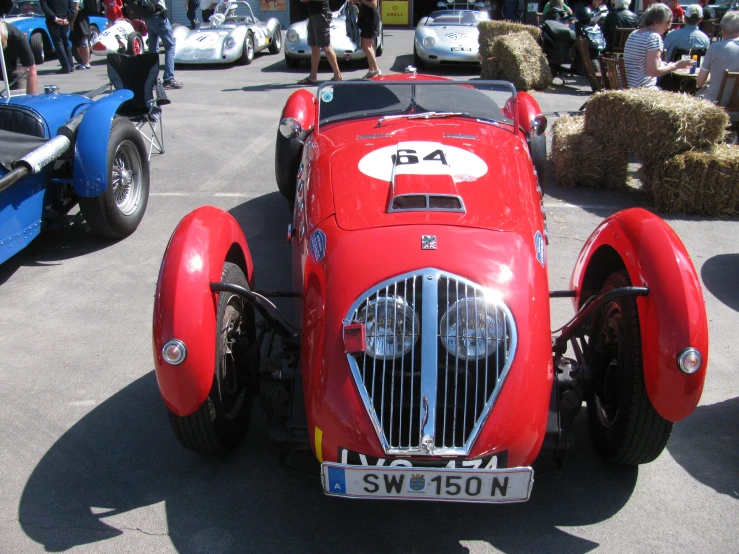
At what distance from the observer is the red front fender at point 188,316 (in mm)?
2635

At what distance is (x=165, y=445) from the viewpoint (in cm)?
321

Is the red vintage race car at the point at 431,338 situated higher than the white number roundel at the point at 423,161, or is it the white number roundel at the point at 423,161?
the white number roundel at the point at 423,161

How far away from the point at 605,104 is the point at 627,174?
788 millimetres

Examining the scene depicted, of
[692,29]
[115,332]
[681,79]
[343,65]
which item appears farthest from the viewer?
[343,65]

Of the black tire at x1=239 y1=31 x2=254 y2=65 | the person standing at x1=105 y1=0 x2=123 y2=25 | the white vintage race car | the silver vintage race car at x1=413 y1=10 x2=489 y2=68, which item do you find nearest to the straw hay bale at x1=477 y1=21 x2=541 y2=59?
the silver vintage race car at x1=413 y1=10 x2=489 y2=68

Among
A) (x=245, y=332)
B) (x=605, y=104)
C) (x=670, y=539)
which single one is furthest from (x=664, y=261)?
(x=605, y=104)

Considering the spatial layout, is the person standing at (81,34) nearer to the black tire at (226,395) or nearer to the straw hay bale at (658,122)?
the straw hay bale at (658,122)

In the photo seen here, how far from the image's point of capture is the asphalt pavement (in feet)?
8.72

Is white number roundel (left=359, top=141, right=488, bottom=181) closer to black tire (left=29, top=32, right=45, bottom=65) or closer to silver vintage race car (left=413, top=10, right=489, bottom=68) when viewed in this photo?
silver vintage race car (left=413, top=10, right=489, bottom=68)

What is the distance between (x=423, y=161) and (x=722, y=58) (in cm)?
507

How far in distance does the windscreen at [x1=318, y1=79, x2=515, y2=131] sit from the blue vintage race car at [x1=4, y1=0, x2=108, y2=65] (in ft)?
35.3

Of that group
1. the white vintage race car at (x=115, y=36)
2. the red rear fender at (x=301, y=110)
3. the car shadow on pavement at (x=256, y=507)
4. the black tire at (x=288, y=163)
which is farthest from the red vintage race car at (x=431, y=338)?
the white vintage race car at (x=115, y=36)

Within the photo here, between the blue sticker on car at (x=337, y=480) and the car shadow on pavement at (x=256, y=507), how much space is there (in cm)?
35

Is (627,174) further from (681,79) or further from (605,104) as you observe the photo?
(681,79)
